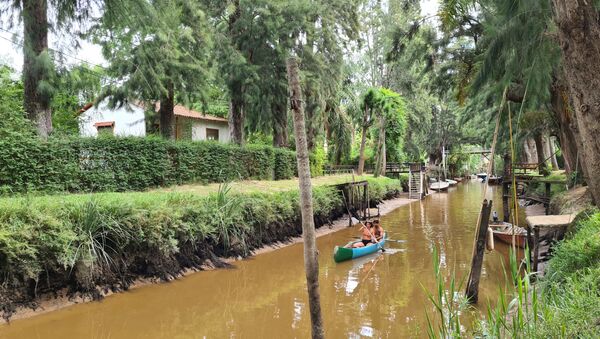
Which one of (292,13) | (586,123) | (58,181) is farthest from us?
(292,13)

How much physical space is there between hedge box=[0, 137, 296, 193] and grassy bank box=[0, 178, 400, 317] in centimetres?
161

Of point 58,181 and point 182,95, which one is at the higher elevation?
point 182,95

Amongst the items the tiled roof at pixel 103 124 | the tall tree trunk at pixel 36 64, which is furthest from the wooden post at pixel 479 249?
the tiled roof at pixel 103 124

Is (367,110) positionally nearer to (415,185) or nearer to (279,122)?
(415,185)

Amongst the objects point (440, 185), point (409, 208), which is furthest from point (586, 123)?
point (440, 185)

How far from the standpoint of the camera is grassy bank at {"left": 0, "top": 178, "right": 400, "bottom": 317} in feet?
24.5

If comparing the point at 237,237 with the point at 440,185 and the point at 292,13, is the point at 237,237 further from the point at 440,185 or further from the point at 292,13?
the point at 440,185

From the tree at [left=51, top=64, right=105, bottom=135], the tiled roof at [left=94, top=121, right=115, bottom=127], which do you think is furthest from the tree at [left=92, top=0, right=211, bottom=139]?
the tiled roof at [left=94, top=121, right=115, bottom=127]

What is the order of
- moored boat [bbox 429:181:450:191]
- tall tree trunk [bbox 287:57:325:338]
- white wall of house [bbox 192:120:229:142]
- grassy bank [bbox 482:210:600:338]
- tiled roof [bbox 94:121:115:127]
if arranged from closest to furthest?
1. grassy bank [bbox 482:210:600:338]
2. tall tree trunk [bbox 287:57:325:338]
3. tiled roof [bbox 94:121:115:127]
4. white wall of house [bbox 192:120:229:142]
5. moored boat [bbox 429:181:450:191]

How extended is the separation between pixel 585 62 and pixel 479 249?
4167 millimetres

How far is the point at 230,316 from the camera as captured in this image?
8.16 meters

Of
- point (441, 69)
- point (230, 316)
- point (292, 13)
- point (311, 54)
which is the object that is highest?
point (292, 13)

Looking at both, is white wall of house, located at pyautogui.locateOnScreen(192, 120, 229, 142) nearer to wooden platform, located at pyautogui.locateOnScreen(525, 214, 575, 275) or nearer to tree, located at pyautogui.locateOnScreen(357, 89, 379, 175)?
tree, located at pyautogui.locateOnScreen(357, 89, 379, 175)

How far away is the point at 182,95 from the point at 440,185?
33931mm
